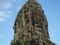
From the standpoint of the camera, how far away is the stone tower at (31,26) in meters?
64.1

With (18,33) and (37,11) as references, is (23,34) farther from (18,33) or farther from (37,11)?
(37,11)

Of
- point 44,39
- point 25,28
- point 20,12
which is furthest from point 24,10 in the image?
point 44,39

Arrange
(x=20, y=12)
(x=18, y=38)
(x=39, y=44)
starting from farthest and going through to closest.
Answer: (x=20, y=12), (x=18, y=38), (x=39, y=44)

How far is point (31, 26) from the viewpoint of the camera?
66.2m

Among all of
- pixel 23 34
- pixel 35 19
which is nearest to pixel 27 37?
pixel 23 34

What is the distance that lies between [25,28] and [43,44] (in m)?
7.23

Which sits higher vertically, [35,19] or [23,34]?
[35,19]

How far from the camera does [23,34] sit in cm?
6594

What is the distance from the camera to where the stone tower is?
6406 cm

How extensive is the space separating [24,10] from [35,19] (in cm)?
503

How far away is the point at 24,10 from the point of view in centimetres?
7000

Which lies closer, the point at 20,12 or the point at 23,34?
the point at 23,34

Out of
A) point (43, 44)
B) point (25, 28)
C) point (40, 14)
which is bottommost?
point (43, 44)

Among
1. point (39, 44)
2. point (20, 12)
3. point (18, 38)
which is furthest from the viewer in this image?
point (20, 12)
